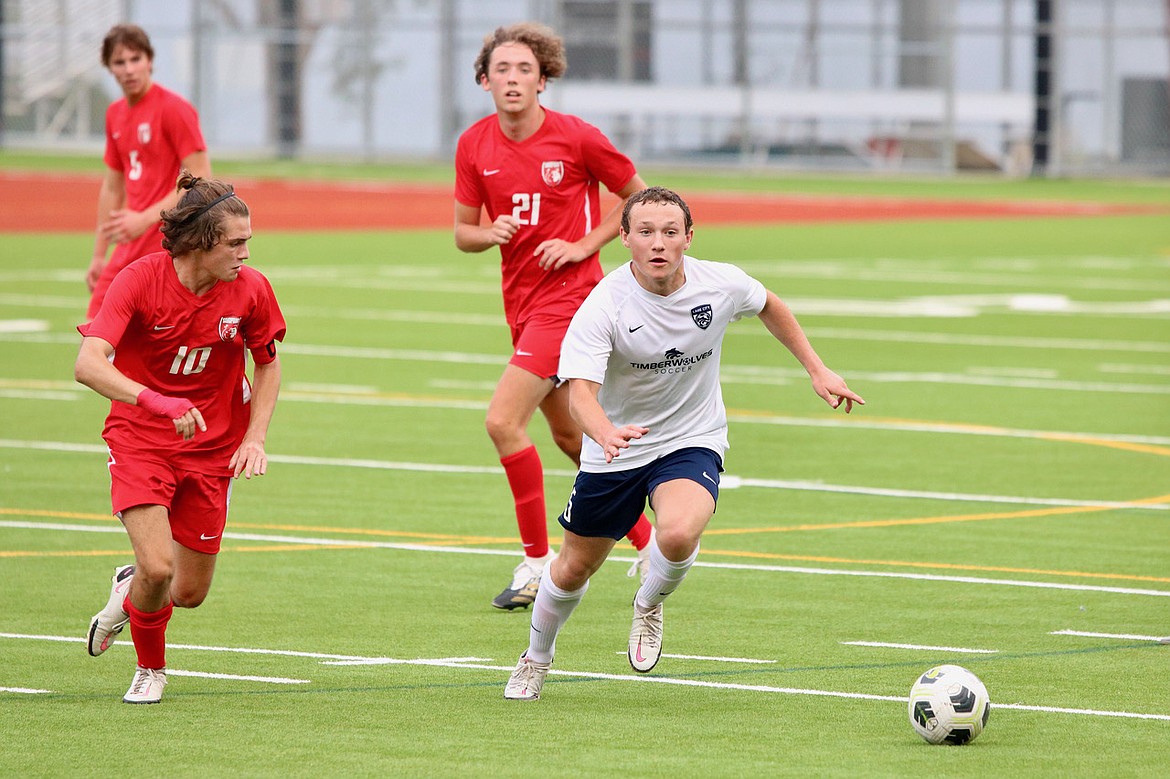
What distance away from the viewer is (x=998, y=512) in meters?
11.4

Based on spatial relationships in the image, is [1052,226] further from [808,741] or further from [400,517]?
[808,741]

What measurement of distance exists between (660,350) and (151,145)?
613 cm

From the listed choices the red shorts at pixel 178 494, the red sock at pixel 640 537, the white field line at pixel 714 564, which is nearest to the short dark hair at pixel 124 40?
the white field line at pixel 714 564

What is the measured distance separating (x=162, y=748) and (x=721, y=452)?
7.75 ft

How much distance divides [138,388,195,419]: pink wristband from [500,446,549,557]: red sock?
8.61 ft

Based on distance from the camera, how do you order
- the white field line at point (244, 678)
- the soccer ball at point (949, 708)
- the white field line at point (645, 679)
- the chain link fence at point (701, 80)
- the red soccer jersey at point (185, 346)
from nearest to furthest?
the soccer ball at point (949, 708) < the white field line at point (645, 679) < the red soccer jersey at point (185, 346) < the white field line at point (244, 678) < the chain link fence at point (701, 80)

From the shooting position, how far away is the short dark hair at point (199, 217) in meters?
7.27

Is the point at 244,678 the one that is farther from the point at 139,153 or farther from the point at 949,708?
the point at 139,153

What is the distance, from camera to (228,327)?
744cm

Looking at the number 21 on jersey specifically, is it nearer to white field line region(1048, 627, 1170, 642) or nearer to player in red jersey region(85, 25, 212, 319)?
white field line region(1048, 627, 1170, 642)

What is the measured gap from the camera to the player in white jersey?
7215 mm

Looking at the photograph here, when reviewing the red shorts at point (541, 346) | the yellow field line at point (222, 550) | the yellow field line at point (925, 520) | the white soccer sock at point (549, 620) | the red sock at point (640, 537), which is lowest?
the yellow field line at point (925, 520)

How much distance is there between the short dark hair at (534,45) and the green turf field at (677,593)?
2503 millimetres

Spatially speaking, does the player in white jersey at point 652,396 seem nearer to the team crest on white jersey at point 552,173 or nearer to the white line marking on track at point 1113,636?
the white line marking on track at point 1113,636
